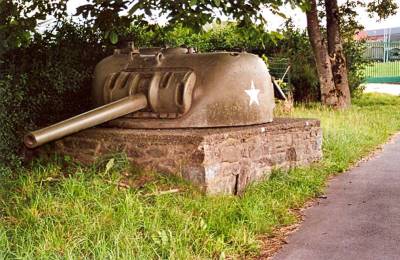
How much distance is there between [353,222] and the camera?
528 centimetres

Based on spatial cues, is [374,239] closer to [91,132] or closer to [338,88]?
[91,132]

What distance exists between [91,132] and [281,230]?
2.40m

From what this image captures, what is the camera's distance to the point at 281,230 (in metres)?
5.10

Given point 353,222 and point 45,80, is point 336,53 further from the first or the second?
point 353,222

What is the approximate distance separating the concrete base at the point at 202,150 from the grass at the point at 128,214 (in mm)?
134

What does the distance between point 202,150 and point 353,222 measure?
150 centimetres

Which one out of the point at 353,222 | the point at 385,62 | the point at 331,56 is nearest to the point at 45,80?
the point at 353,222

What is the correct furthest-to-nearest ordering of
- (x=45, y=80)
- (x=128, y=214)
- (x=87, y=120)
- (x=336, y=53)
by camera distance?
(x=336, y=53) → (x=45, y=80) → (x=87, y=120) → (x=128, y=214)

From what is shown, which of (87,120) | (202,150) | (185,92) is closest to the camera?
(202,150)

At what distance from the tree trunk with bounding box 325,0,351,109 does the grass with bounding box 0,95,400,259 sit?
7392mm

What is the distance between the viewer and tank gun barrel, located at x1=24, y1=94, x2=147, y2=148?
5246 mm

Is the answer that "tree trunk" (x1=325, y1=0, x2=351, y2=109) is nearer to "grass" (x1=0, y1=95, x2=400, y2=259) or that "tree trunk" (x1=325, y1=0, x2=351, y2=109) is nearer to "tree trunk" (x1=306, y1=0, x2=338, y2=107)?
"tree trunk" (x1=306, y1=0, x2=338, y2=107)

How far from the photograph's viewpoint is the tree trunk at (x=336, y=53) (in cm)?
1376

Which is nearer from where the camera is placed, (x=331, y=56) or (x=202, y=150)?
(x=202, y=150)
